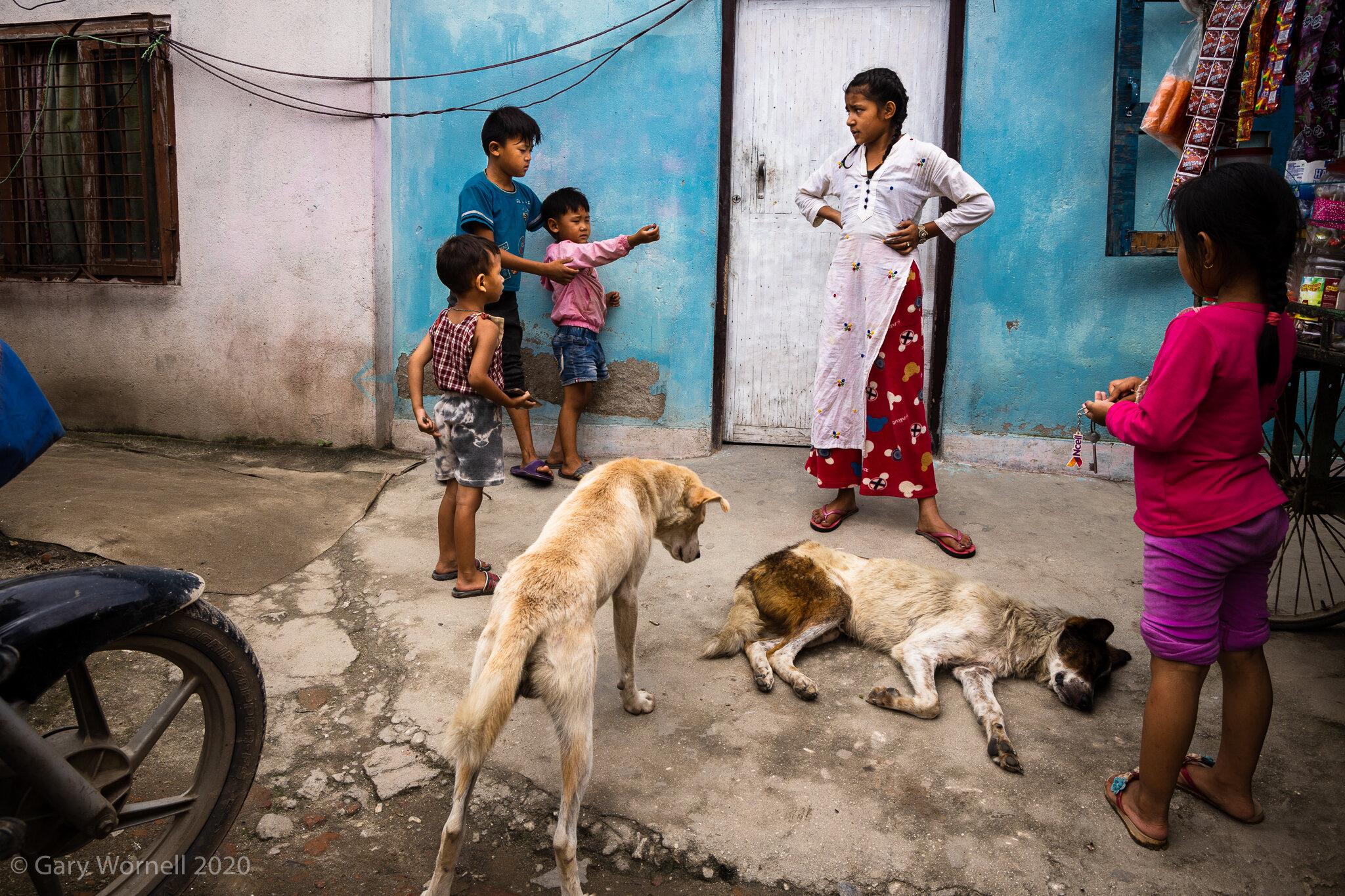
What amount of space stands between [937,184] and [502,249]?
7.48 feet

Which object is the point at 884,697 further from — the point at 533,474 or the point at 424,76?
the point at 424,76

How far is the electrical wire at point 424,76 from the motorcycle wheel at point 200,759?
4271 mm

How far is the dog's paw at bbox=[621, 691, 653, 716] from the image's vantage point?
281 cm

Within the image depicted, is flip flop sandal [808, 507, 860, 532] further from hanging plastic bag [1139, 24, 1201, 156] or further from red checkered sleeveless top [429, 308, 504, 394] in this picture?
hanging plastic bag [1139, 24, 1201, 156]

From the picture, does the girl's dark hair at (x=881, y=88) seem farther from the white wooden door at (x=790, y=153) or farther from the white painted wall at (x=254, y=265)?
the white painted wall at (x=254, y=265)

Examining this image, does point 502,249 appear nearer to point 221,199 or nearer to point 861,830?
point 221,199

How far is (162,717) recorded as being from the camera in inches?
→ 77.5

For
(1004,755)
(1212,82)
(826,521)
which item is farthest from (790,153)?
(1004,755)

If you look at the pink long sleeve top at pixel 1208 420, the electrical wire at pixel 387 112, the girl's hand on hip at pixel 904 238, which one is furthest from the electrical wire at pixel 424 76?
the pink long sleeve top at pixel 1208 420

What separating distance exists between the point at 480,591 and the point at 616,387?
81.1 inches

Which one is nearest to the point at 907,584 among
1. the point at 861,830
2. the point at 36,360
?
the point at 861,830

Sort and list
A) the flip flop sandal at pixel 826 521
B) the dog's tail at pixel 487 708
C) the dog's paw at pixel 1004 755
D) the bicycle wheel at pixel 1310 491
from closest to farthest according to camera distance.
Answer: the dog's tail at pixel 487 708 → the dog's paw at pixel 1004 755 → the bicycle wheel at pixel 1310 491 → the flip flop sandal at pixel 826 521

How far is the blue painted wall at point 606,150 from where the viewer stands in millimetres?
5105

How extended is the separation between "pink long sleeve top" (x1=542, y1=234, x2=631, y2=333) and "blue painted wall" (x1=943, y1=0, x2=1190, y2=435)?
6.85 ft
